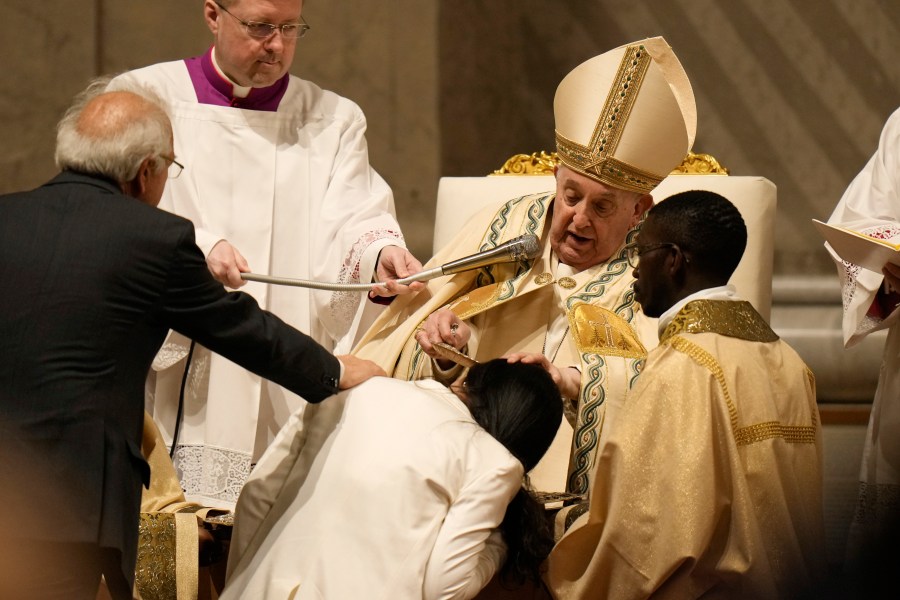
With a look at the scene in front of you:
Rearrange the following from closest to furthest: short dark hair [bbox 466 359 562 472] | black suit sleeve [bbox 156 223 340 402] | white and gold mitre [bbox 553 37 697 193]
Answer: black suit sleeve [bbox 156 223 340 402] < short dark hair [bbox 466 359 562 472] < white and gold mitre [bbox 553 37 697 193]

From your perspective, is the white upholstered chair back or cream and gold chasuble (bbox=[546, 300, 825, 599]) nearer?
cream and gold chasuble (bbox=[546, 300, 825, 599])

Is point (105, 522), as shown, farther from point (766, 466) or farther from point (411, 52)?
point (411, 52)

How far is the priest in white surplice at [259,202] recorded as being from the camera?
3730 mm

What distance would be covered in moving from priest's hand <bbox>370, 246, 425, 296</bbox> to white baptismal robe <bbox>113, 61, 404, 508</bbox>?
0.11m

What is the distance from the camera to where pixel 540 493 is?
307 cm

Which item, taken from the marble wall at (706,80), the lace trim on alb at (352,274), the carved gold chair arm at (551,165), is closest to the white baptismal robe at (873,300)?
the carved gold chair arm at (551,165)

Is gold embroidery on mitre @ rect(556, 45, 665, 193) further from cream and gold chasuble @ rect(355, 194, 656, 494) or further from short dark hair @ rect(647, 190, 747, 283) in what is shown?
short dark hair @ rect(647, 190, 747, 283)

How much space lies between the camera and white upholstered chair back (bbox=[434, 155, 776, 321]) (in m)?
3.70

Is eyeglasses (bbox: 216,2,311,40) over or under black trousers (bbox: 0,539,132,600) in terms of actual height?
over

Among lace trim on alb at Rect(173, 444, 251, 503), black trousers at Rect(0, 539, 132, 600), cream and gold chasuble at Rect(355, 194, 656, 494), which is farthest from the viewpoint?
lace trim on alb at Rect(173, 444, 251, 503)

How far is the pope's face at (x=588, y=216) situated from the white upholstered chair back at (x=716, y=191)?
0.25 metres

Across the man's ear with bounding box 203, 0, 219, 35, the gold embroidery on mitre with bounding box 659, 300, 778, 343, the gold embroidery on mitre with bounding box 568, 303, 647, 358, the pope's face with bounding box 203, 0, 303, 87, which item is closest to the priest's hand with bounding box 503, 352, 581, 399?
the gold embroidery on mitre with bounding box 568, 303, 647, 358

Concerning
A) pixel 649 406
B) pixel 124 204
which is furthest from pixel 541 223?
pixel 124 204

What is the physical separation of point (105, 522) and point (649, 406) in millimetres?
1040
